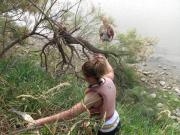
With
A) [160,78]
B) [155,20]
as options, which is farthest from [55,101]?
[155,20]

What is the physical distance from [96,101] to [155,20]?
1342cm

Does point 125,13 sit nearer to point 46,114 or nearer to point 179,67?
point 179,67

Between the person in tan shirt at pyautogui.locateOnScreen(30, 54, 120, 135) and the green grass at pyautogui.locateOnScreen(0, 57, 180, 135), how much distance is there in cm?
10

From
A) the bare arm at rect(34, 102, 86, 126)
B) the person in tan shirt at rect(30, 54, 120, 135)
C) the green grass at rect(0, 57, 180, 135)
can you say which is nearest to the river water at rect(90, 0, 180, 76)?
the green grass at rect(0, 57, 180, 135)

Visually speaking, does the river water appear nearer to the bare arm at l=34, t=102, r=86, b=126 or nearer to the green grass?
the green grass

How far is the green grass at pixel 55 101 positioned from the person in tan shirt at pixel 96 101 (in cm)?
10

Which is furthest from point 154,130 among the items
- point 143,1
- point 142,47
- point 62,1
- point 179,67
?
point 143,1

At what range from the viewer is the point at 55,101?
276 inches

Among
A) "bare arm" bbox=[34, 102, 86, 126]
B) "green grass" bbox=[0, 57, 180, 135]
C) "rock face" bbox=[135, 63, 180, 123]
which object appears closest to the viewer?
"bare arm" bbox=[34, 102, 86, 126]

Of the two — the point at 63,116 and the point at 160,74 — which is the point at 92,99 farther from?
the point at 160,74

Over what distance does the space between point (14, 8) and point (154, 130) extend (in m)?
2.91

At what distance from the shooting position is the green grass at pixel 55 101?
19.2ft

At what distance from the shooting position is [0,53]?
8.74 m

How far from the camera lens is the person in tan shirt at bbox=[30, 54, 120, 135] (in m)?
5.25
